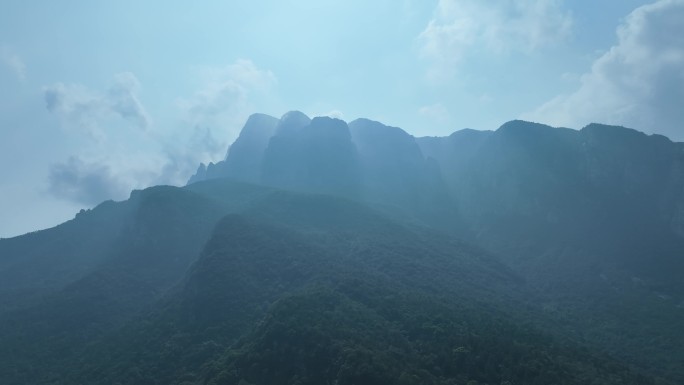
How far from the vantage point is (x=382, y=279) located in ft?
A: 305

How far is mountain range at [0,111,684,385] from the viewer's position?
6525 cm

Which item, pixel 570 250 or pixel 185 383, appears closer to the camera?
pixel 185 383

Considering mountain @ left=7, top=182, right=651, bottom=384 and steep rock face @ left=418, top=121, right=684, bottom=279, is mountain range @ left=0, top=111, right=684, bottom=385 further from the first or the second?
steep rock face @ left=418, top=121, right=684, bottom=279

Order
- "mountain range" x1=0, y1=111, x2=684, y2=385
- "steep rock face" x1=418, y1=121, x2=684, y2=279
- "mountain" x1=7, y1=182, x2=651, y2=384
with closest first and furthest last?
"mountain" x1=7, y1=182, x2=651, y2=384, "mountain range" x1=0, y1=111, x2=684, y2=385, "steep rock face" x1=418, y1=121, x2=684, y2=279

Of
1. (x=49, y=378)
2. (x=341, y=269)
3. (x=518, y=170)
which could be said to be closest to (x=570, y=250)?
(x=518, y=170)

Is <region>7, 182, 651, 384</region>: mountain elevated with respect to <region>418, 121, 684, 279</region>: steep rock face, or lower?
lower

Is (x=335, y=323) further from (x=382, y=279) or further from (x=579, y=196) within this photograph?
(x=579, y=196)

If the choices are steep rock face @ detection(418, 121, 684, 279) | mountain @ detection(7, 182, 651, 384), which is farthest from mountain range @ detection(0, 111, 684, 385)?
steep rock face @ detection(418, 121, 684, 279)

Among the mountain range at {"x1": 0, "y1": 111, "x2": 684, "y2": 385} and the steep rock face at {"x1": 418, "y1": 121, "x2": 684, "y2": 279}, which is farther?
the steep rock face at {"x1": 418, "y1": 121, "x2": 684, "y2": 279}

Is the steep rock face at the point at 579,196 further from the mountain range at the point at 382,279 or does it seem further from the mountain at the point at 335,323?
the mountain at the point at 335,323

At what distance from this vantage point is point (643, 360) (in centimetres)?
7862

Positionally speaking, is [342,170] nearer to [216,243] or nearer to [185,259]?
[185,259]

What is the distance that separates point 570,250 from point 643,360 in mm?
53519

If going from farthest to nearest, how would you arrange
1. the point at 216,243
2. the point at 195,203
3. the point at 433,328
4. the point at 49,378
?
1. the point at 195,203
2. the point at 216,243
3. the point at 49,378
4. the point at 433,328
